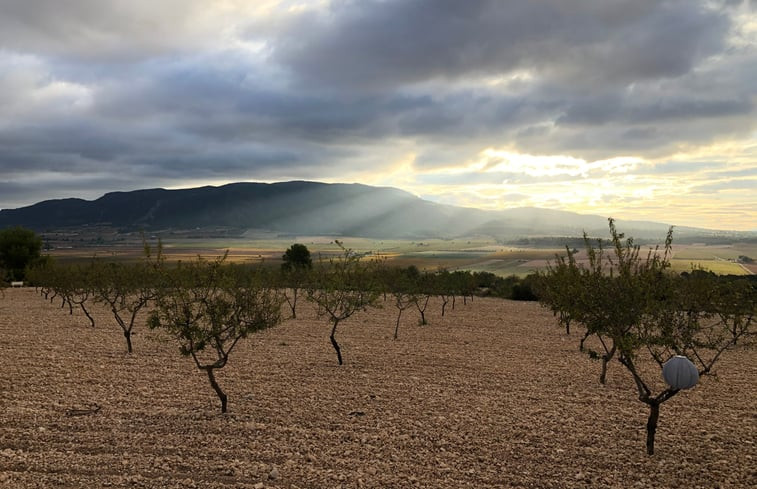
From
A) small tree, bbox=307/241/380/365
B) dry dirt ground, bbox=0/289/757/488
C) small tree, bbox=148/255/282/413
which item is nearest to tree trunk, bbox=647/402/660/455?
dry dirt ground, bbox=0/289/757/488

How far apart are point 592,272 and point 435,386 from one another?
361 inches

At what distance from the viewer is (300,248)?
91.3 m

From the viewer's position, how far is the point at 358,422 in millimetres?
16516

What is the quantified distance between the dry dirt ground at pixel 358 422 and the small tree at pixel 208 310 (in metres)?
2.53

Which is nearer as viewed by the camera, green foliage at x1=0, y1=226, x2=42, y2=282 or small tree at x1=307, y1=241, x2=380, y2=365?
small tree at x1=307, y1=241, x2=380, y2=365

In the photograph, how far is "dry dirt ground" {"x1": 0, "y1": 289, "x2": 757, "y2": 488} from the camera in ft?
41.8

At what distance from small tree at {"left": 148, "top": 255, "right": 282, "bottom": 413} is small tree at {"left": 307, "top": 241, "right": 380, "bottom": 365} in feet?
22.9

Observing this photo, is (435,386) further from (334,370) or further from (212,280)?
(212,280)

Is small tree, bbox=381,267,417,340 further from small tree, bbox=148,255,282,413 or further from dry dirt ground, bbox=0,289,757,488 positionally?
small tree, bbox=148,255,282,413

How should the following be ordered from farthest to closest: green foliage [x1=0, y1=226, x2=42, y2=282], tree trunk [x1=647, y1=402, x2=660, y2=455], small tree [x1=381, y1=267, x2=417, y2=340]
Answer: green foliage [x1=0, y1=226, x2=42, y2=282] → small tree [x1=381, y1=267, x2=417, y2=340] → tree trunk [x1=647, y1=402, x2=660, y2=455]

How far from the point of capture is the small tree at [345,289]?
85.3ft

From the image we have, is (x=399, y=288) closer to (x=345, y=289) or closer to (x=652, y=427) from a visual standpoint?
(x=345, y=289)

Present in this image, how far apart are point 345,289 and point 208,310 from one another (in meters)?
11.3

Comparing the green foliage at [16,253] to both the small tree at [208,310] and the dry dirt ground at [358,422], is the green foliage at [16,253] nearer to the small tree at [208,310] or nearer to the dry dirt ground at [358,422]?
the dry dirt ground at [358,422]
